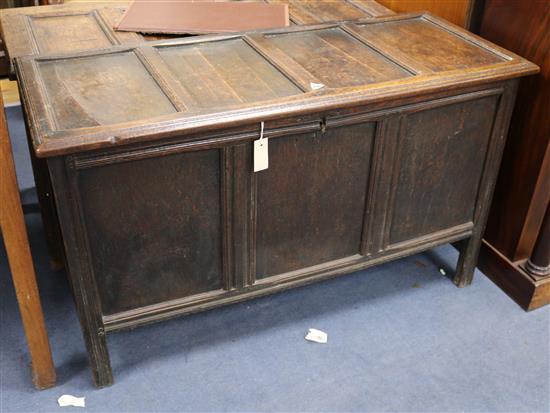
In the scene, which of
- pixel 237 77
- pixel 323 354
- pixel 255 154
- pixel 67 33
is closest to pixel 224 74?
Answer: pixel 237 77

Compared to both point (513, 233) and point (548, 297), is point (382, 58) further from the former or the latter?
point (548, 297)

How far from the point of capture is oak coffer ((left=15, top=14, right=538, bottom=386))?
1.63 meters

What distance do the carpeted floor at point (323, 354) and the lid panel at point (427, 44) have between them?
0.84m

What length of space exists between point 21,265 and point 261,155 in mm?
709

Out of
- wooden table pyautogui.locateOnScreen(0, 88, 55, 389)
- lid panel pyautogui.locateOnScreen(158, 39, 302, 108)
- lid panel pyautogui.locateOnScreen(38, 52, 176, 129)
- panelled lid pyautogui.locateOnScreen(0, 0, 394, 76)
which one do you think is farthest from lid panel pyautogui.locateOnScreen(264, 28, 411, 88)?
wooden table pyautogui.locateOnScreen(0, 88, 55, 389)

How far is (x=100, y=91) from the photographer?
5.70ft

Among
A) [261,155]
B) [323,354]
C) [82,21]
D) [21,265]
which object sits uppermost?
[82,21]

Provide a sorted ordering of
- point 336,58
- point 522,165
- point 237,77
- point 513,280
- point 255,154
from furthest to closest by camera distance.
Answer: point 513,280
point 522,165
point 336,58
point 237,77
point 255,154

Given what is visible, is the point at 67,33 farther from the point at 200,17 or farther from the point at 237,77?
the point at 237,77

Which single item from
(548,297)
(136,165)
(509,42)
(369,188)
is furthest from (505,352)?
(136,165)

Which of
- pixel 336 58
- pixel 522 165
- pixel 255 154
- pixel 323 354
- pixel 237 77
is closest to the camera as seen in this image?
pixel 255 154

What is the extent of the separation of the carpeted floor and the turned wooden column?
15 cm

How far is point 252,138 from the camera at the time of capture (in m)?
1.71

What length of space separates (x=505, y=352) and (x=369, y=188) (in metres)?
0.72
